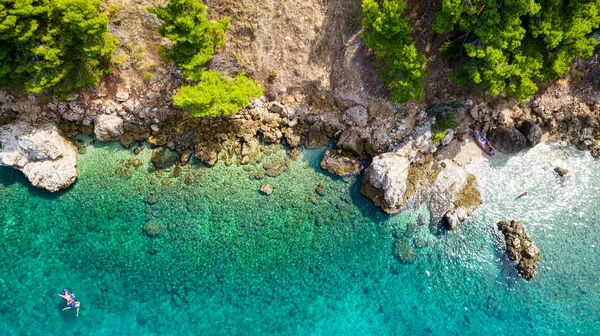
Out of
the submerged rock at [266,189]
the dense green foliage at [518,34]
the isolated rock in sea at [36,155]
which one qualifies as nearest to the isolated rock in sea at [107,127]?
the isolated rock in sea at [36,155]

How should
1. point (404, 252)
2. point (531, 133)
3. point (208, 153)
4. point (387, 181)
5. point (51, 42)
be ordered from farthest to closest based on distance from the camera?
1. point (531, 133)
2. point (208, 153)
3. point (404, 252)
4. point (387, 181)
5. point (51, 42)

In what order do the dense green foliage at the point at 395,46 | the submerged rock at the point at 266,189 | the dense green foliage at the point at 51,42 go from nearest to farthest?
the dense green foliage at the point at 51,42, the dense green foliage at the point at 395,46, the submerged rock at the point at 266,189

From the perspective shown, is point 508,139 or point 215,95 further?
point 508,139

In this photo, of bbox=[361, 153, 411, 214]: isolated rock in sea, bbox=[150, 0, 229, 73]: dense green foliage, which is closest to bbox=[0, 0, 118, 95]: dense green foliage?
bbox=[150, 0, 229, 73]: dense green foliage

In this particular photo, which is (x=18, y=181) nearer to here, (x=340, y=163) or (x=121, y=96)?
(x=121, y=96)

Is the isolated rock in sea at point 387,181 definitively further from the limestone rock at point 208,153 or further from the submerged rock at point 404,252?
the limestone rock at point 208,153

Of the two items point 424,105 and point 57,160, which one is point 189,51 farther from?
point 424,105

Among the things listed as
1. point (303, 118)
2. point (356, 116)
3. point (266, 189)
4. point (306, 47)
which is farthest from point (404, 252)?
point (306, 47)
